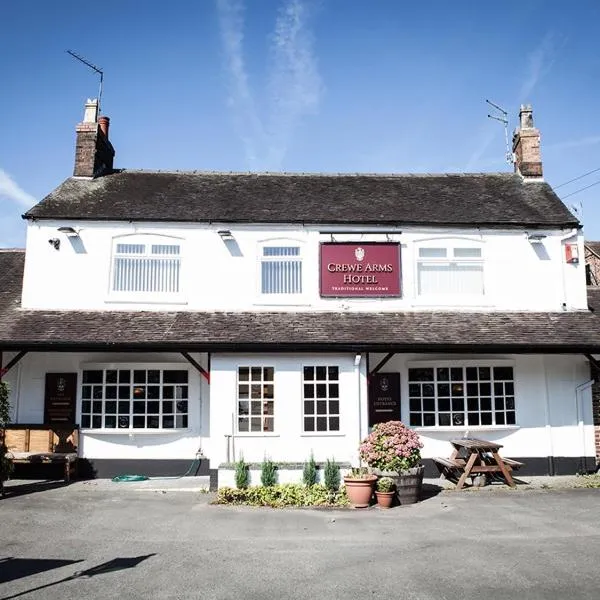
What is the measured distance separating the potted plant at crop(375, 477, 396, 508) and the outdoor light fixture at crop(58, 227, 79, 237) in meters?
9.35

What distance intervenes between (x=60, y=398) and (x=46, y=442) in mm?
1043

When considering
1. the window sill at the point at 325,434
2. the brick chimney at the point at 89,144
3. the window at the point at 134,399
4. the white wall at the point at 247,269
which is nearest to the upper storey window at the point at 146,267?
the white wall at the point at 247,269

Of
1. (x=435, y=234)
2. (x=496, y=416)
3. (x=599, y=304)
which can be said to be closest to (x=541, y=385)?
(x=496, y=416)

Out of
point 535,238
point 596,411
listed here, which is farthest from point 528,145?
point 596,411

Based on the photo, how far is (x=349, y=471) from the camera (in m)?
11.9

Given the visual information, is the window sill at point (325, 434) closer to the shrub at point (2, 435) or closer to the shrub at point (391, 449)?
the shrub at point (391, 449)

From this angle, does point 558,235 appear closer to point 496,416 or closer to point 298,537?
point 496,416

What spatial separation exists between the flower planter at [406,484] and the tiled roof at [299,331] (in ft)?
9.03

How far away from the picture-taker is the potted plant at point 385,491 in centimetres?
1075

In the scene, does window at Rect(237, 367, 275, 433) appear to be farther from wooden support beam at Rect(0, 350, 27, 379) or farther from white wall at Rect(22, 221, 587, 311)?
wooden support beam at Rect(0, 350, 27, 379)

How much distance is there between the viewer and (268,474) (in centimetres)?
1161

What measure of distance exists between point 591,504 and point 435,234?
7.19 metres

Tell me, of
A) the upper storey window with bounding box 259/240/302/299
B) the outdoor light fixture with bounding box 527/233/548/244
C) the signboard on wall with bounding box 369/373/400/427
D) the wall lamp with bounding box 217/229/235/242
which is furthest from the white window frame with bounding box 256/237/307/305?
the outdoor light fixture with bounding box 527/233/548/244

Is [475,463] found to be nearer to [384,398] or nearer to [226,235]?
[384,398]
